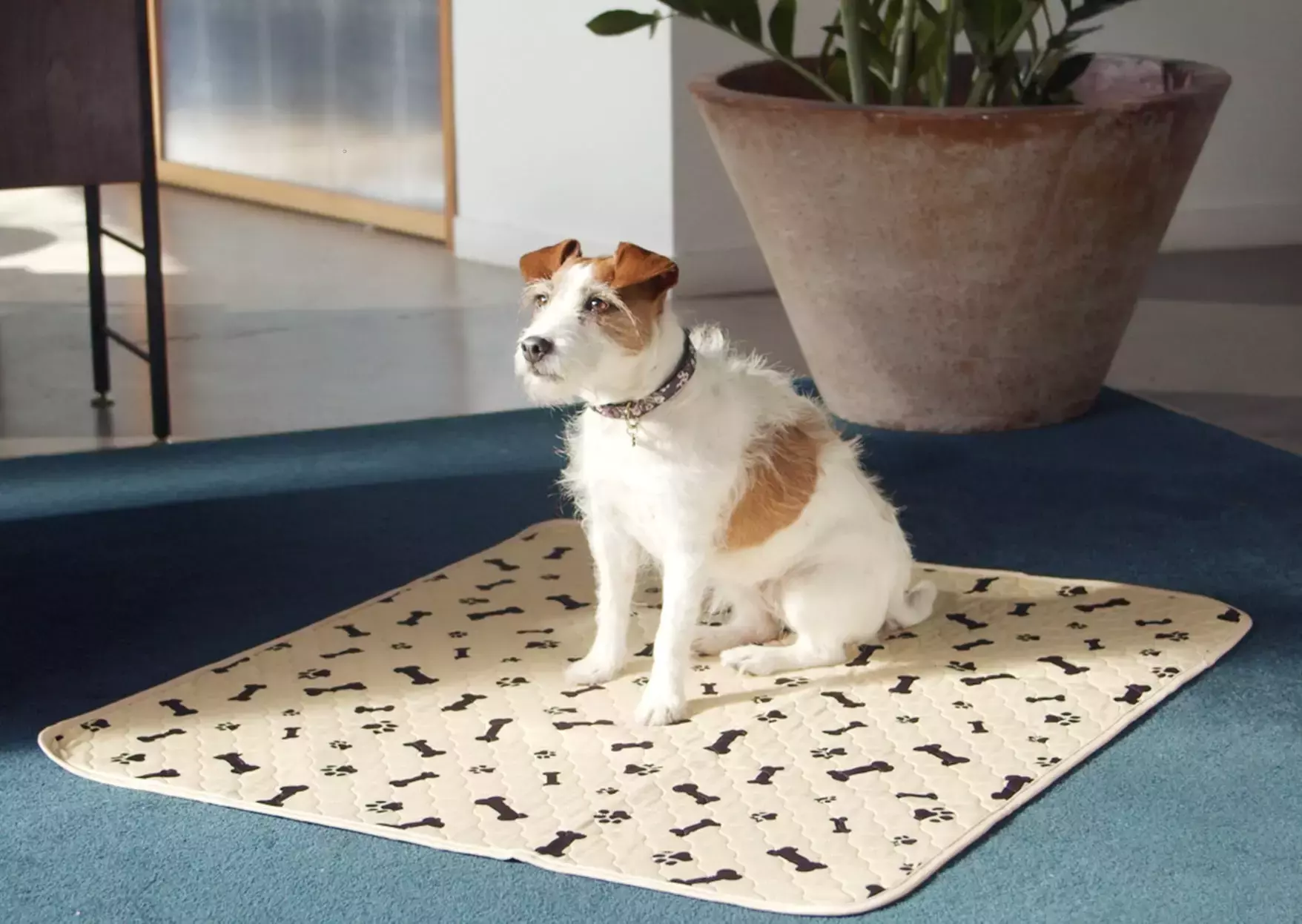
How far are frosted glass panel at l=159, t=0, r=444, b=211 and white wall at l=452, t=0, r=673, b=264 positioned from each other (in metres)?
0.24

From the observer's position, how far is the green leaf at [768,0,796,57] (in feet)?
10.2

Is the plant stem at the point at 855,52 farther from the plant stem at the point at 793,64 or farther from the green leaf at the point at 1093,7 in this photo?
the green leaf at the point at 1093,7

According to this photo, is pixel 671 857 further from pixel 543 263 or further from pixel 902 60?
pixel 902 60

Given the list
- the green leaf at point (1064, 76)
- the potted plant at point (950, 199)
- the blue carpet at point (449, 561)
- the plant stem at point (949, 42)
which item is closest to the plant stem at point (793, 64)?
the potted plant at point (950, 199)

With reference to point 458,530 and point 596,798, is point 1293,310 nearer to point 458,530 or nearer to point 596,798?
point 458,530

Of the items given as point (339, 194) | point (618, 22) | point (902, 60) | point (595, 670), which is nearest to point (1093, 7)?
point (902, 60)

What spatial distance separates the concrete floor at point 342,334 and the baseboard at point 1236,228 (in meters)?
0.09

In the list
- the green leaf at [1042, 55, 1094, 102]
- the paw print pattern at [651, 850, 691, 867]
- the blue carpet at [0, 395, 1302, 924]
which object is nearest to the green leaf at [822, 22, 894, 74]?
the green leaf at [1042, 55, 1094, 102]

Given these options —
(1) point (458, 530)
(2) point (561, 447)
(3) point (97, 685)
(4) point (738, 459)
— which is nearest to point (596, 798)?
(4) point (738, 459)

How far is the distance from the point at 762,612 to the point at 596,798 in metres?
0.51

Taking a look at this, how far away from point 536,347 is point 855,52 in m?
1.51

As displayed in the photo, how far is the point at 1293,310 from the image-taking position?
162 inches

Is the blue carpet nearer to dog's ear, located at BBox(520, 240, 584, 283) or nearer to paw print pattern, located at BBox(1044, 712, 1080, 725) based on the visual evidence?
paw print pattern, located at BBox(1044, 712, 1080, 725)

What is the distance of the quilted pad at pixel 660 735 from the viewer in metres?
1.75
